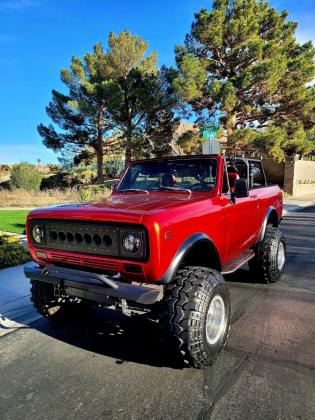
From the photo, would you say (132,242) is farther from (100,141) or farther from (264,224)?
(100,141)

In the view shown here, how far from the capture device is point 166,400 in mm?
2682

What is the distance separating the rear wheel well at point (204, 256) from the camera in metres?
3.41

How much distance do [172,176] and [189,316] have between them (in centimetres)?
198

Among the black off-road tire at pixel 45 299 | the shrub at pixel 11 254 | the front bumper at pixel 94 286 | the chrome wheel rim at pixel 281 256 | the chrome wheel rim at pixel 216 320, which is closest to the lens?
the front bumper at pixel 94 286

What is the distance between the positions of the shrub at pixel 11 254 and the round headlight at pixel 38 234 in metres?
3.13

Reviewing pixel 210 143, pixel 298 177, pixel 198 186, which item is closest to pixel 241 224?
pixel 198 186

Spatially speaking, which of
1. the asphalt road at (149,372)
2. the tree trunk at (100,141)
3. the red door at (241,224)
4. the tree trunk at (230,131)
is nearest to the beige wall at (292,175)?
the tree trunk at (230,131)

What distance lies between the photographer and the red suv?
2.85 m

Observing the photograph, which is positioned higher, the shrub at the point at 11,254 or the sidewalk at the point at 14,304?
the shrub at the point at 11,254

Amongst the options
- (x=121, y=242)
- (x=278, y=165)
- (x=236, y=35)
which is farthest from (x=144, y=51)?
(x=121, y=242)

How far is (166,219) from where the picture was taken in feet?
9.46

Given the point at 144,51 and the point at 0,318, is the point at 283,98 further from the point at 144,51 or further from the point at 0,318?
the point at 0,318

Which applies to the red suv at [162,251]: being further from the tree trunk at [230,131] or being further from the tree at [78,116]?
the tree at [78,116]

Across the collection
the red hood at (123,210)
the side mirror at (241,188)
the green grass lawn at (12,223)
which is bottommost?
the green grass lawn at (12,223)
